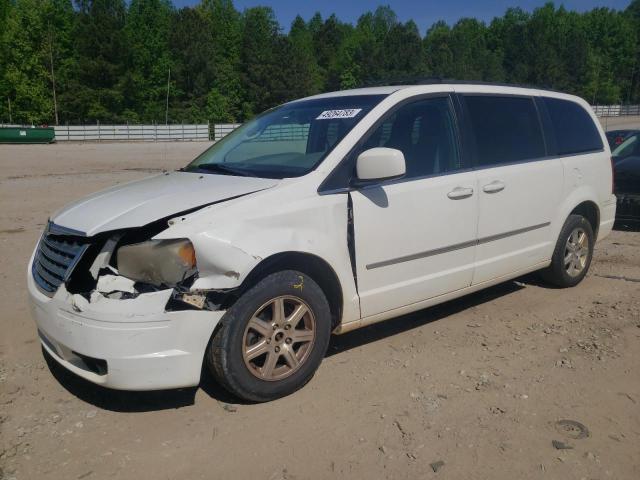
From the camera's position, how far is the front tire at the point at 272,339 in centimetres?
326

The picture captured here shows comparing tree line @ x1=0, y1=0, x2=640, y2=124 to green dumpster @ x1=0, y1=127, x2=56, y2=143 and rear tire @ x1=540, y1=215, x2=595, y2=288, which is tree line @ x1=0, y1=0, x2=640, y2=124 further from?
rear tire @ x1=540, y1=215, x2=595, y2=288

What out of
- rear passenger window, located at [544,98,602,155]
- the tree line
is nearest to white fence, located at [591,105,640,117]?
the tree line

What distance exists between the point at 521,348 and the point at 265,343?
2.00 meters

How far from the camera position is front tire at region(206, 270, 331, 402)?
10.7ft

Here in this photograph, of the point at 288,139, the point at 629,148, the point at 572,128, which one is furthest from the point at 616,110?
the point at 288,139

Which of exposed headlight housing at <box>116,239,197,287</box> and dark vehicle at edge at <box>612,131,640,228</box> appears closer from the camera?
exposed headlight housing at <box>116,239,197,287</box>

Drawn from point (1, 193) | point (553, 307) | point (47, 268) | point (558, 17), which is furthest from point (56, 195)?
point (558, 17)

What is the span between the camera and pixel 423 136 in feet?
14.0

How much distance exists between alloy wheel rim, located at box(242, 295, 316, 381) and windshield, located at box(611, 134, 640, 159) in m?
7.52

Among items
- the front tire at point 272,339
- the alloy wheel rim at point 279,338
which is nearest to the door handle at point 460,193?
the front tire at point 272,339

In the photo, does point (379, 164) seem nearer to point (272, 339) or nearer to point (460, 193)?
point (460, 193)

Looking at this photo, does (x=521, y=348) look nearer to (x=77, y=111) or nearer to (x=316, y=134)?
(x=316, y=134)

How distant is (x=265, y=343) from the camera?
→ 343 cm

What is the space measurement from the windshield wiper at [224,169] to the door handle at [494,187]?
5.86ft
